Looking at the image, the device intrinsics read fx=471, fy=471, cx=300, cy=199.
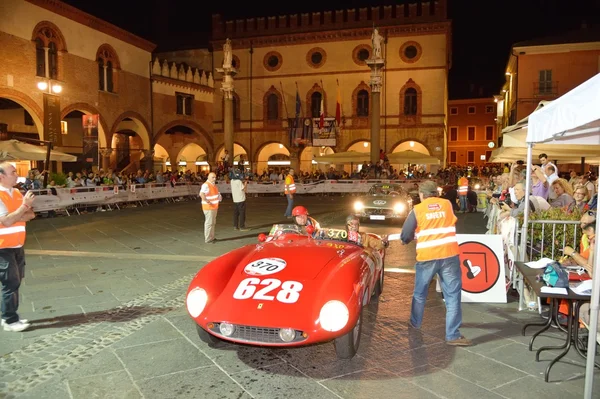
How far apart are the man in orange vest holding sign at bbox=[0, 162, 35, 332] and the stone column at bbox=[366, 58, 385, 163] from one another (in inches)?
1040

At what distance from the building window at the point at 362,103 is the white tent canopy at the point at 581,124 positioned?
30.6 m

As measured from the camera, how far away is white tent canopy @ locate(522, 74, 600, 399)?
343cm

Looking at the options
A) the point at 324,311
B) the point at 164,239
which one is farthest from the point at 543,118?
the point at 164,239

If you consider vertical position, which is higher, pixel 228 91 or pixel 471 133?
pixel 228 91

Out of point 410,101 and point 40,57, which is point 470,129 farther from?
point 40,57

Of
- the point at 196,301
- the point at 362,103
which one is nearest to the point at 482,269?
the point at 196,301

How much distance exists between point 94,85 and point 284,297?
88.6ft

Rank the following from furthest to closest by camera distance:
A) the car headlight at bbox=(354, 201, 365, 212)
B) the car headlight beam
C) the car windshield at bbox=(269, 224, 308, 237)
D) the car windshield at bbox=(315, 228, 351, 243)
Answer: the car headlight at bbox=(354, 201, 365, 212), the car headlight beam, the car windshield at bbox=(269, 224, 308, 237), the car windshield at bbox=(315, 228, 351, 243)

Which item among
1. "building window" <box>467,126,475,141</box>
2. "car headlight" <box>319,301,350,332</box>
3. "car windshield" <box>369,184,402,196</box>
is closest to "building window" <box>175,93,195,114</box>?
"car windshield" <box>369,184,402,196</box>

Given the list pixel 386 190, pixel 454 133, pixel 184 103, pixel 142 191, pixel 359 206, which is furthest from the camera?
pixel 454 133

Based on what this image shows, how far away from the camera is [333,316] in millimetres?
4066

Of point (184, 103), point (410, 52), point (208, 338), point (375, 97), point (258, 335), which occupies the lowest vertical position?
point (208, 338)

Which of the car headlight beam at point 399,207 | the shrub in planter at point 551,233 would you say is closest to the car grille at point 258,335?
the shrub in planter at point 551,233

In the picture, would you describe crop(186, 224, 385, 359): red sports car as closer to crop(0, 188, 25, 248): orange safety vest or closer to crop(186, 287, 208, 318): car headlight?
crop(186, 287, 208, 318): car headlight
